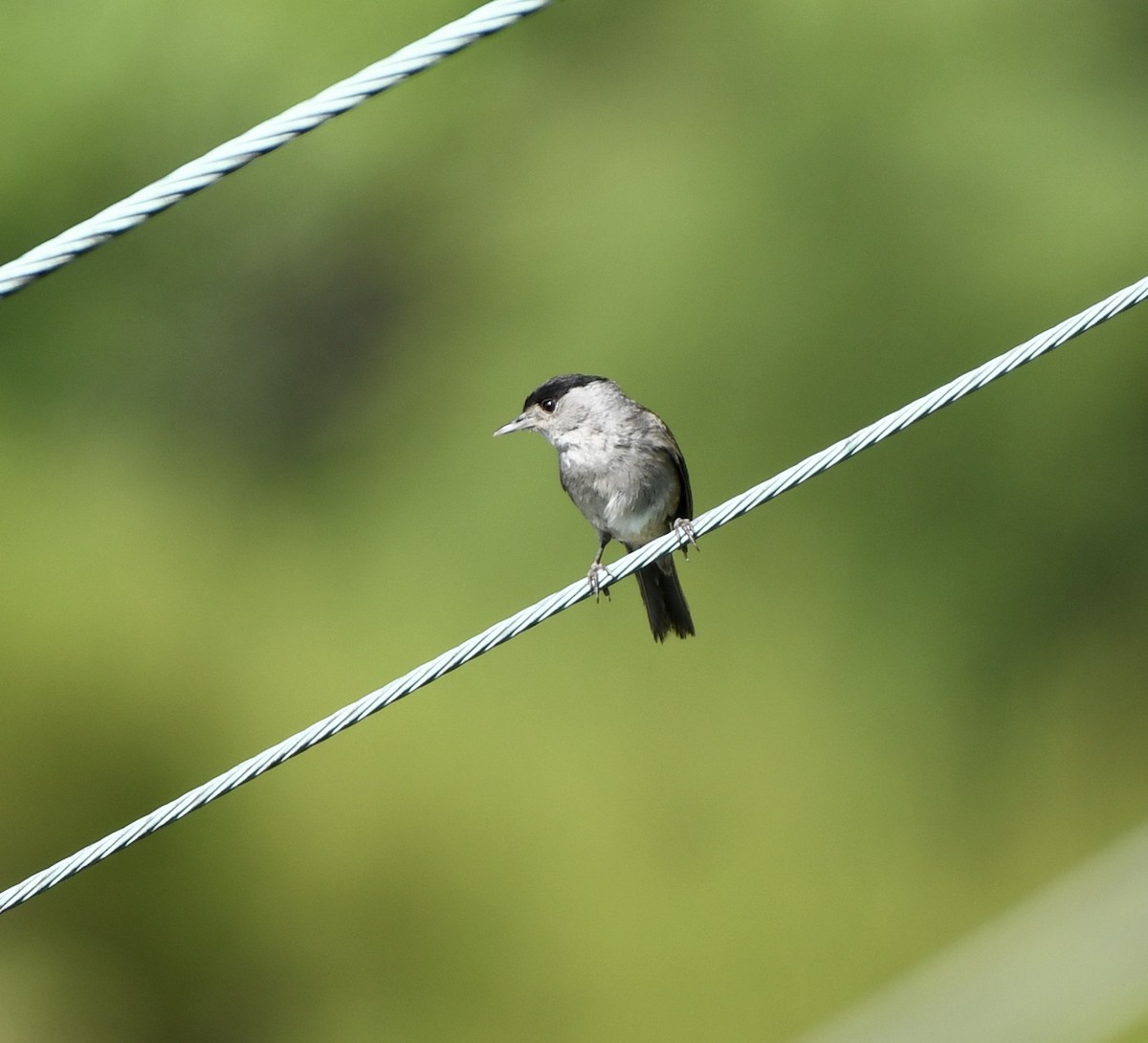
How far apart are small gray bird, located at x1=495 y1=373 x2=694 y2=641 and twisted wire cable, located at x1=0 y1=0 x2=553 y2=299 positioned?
11.1 ft

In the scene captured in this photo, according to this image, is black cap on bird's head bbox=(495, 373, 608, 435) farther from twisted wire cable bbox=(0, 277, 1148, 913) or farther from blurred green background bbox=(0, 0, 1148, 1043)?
blurred green background bbox=(0, 0, 1148, 1043)

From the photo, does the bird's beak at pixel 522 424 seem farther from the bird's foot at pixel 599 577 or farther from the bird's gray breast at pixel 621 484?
the bird's foot at pixel 599 577

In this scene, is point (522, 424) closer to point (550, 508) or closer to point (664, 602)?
point (664, 602)

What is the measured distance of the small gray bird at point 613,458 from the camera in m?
5.55

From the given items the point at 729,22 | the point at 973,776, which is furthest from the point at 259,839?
the point at 729,22

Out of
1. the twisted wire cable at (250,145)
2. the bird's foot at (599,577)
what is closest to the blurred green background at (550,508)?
the bird's foot at (599,577)

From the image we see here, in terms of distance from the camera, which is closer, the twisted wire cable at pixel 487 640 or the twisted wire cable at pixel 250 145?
the twisted wire cable at pixel 250 145

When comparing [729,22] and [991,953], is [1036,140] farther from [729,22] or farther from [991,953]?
[991,953]

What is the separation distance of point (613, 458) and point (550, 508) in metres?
5.29

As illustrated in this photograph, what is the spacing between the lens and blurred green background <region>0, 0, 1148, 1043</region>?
10.1 meters

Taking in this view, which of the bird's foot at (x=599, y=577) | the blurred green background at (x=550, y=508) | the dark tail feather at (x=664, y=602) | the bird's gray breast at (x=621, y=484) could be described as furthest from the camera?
the blurred green background at (x=550, y=508)

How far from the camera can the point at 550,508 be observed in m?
10.8

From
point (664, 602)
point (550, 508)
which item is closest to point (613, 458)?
point (664, 602)

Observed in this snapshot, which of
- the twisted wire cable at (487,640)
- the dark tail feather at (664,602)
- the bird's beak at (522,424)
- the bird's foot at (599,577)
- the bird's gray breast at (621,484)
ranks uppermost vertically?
the bird's beak at (522,424)
